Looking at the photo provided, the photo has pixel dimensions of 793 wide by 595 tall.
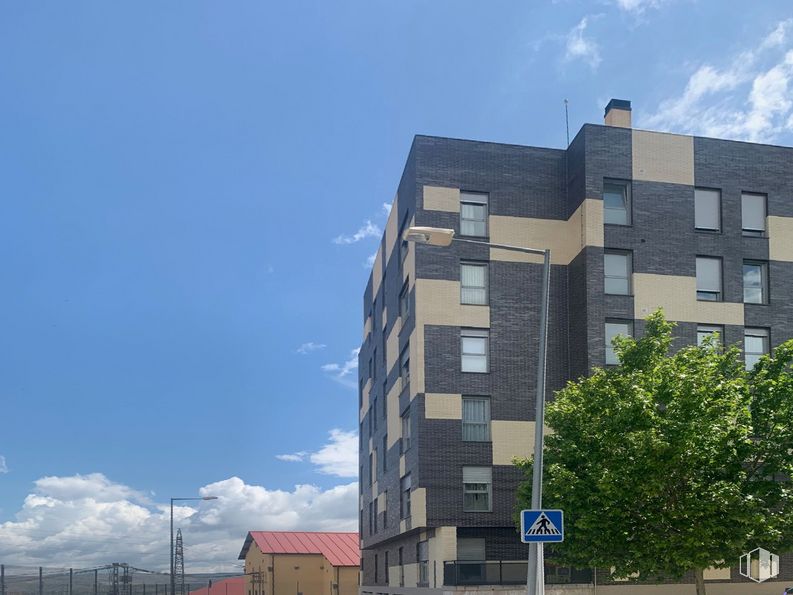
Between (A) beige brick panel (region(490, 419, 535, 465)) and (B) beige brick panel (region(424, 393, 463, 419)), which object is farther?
(A) beige brick panel (region(490, 419, 535, 465))

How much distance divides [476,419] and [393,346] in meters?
8.52

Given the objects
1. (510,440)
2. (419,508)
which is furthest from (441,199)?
(419,508)

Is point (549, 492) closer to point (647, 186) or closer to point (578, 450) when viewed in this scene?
point (578, 450)

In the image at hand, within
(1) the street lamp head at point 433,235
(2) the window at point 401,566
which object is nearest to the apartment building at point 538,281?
(2) the window at point 401,566

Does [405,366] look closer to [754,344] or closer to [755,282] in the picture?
[754,344]

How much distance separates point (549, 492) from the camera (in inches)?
1162

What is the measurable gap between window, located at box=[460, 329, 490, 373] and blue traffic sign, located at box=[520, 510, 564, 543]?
1991cm

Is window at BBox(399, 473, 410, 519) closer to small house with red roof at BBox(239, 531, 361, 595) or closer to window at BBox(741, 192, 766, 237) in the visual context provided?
window at BBox(741, 192, 766, 237)

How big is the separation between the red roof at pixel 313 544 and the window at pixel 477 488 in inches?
1990

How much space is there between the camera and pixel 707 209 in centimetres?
3812

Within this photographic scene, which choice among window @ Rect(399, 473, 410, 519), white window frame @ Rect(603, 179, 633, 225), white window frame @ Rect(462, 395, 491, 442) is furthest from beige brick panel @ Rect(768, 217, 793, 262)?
window @ Rect(399, 473, 410, 519)

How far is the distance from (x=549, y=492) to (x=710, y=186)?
1529 centimetres

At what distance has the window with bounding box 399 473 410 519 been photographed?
39.7 metres

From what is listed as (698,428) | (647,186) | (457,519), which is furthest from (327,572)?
(698,428)
